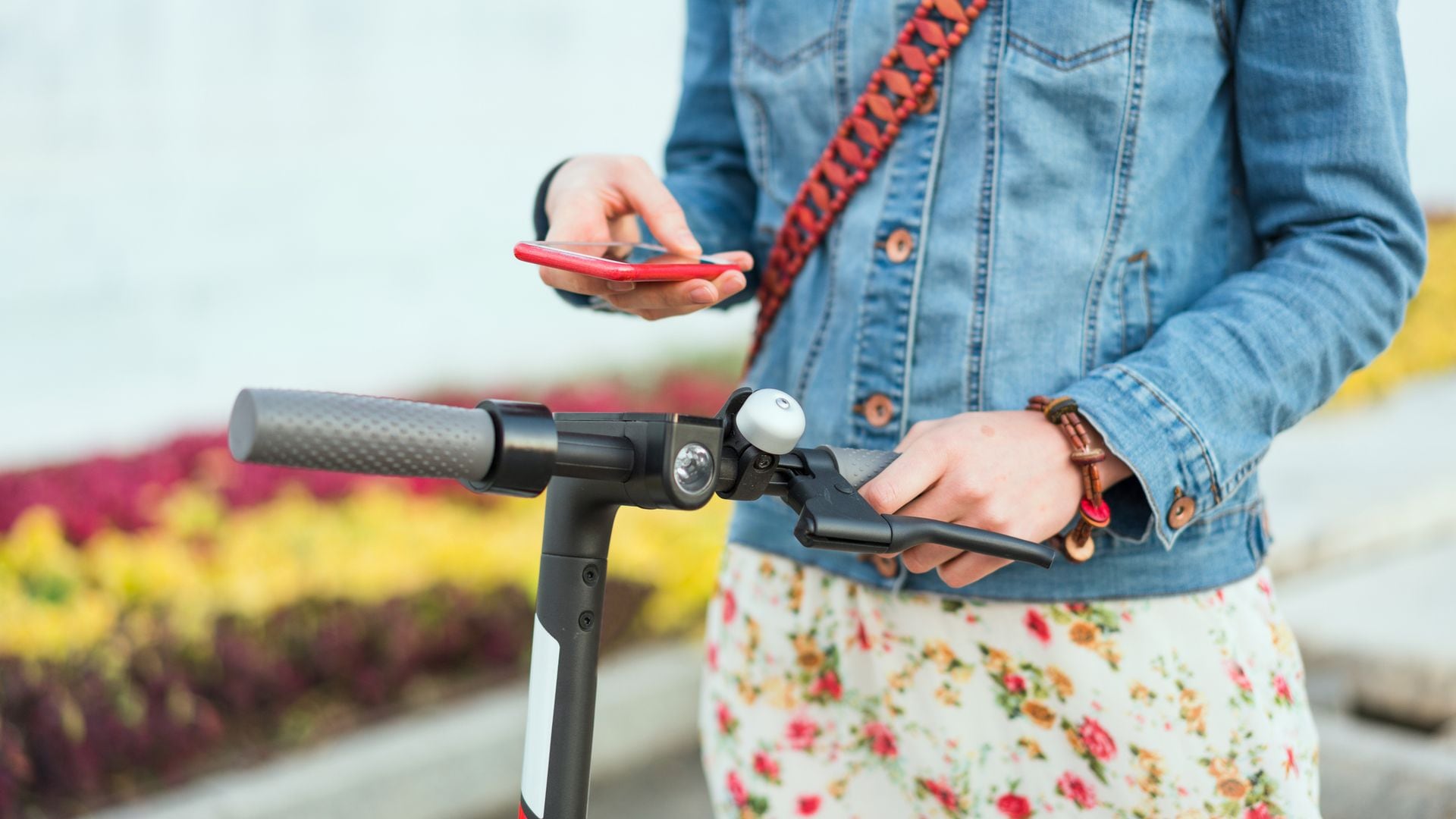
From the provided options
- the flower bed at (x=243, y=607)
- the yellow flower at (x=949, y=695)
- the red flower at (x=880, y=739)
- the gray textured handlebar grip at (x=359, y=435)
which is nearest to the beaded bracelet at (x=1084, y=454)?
the yellow flower at (x=949, y=695)

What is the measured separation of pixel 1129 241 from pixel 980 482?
0.99ft

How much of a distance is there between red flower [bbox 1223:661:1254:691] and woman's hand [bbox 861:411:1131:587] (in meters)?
0.24

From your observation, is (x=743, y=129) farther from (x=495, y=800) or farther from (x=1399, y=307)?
(x=495, y=800)

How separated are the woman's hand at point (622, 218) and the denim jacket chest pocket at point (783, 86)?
6.6 inches

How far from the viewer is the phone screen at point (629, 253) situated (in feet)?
3.12

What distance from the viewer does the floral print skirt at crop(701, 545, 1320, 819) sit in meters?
1.01

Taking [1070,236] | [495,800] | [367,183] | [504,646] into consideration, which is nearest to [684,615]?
[504,646]

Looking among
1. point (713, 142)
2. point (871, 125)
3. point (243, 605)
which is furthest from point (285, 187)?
point (871, 125)

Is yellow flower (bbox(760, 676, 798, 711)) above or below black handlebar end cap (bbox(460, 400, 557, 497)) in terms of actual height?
below

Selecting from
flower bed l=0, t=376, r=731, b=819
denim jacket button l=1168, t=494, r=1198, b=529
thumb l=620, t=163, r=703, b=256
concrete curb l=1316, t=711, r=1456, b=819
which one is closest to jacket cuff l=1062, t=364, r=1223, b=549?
denim jacket button l=1168, t=494, r=1198, b=529

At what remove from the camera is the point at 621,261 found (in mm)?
951

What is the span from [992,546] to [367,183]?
5021mm

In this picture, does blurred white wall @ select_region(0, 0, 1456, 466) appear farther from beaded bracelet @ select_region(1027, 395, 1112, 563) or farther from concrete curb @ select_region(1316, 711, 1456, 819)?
beaded bracelet @ select_region(1027, 395, 1112, 563)

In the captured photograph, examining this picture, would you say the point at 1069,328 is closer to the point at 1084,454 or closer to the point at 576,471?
the point at 1084,454
